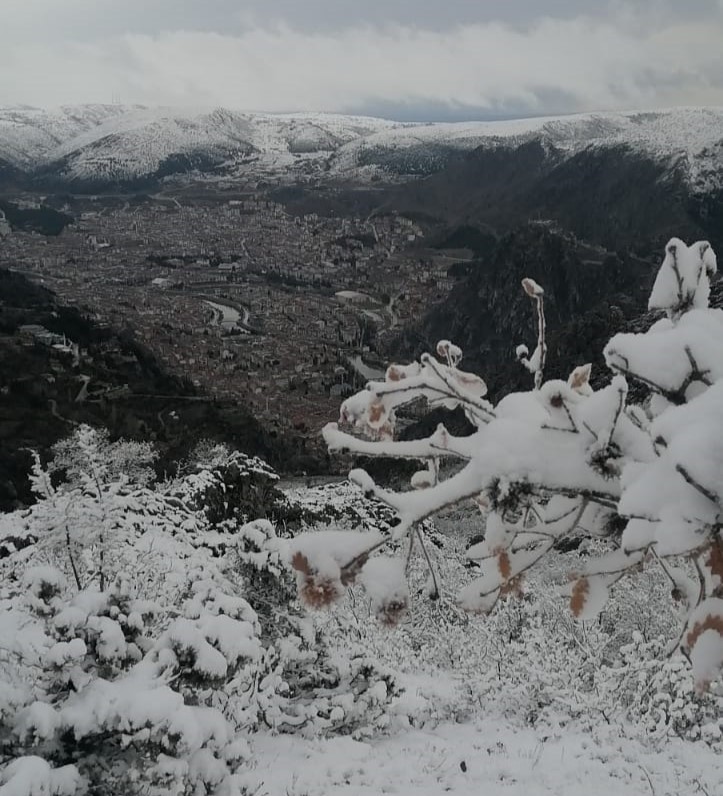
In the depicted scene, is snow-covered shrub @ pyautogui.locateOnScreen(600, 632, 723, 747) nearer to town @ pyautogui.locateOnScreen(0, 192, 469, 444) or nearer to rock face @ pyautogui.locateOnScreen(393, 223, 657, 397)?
town @ pyautogui.locateOnScreen(0, 192, 469, 444)

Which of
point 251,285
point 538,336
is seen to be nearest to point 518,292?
point 251,285

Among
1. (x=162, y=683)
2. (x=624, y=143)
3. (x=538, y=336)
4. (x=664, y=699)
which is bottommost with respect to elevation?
(x=664, y=699)

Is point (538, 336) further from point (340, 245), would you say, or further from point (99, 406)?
point (340, 245)

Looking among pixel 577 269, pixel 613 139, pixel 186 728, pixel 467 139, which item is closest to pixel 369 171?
pixel 467 139

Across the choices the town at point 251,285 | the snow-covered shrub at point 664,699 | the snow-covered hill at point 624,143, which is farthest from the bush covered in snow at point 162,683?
the snow-covered hill at point 624,143

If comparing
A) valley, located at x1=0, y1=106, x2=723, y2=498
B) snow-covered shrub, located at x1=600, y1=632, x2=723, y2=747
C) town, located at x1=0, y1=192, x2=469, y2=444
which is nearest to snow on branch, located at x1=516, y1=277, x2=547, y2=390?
snow-covered shrub, located at x1=600, y1=632, x2=723, y2=747

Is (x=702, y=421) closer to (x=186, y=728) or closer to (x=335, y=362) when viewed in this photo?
(x=186, y=728)
